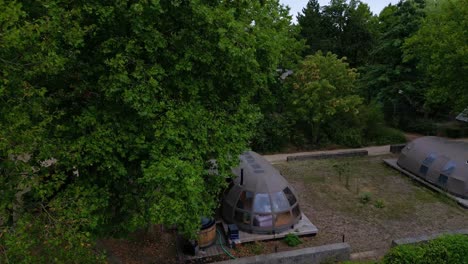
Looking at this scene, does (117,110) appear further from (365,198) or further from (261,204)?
(365,198)

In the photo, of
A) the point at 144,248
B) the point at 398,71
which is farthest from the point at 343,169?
the point at 144,248

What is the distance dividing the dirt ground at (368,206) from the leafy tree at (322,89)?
152 inches

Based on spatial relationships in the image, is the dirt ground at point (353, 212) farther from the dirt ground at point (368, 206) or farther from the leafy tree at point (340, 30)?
the leafy tree at point (340, 30)

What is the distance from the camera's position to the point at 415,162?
19969 millimetres

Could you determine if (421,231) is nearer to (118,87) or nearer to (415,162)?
(415,162)

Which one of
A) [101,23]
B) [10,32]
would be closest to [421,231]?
[101,23]

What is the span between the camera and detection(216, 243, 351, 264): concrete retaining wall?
1127 centimetres

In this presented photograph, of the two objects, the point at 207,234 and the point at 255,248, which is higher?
the point at 207,234

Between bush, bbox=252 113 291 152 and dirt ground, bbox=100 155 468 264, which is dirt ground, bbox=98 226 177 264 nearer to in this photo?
dirt ground, bbox=100 155 468 264

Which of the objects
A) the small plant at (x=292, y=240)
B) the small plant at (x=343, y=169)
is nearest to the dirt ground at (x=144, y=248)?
the small plant at (x=292, y=240)

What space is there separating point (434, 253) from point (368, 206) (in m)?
5.92

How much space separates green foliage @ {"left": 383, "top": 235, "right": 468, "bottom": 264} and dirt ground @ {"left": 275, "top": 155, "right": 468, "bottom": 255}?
7.74 ft

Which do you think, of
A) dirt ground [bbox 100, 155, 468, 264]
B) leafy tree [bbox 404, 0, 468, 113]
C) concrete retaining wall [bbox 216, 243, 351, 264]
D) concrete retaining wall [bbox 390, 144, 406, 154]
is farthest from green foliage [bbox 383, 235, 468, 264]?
concrete retaining wall [bbox 390, 144, 406, 154]

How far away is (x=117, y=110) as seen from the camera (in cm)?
857
